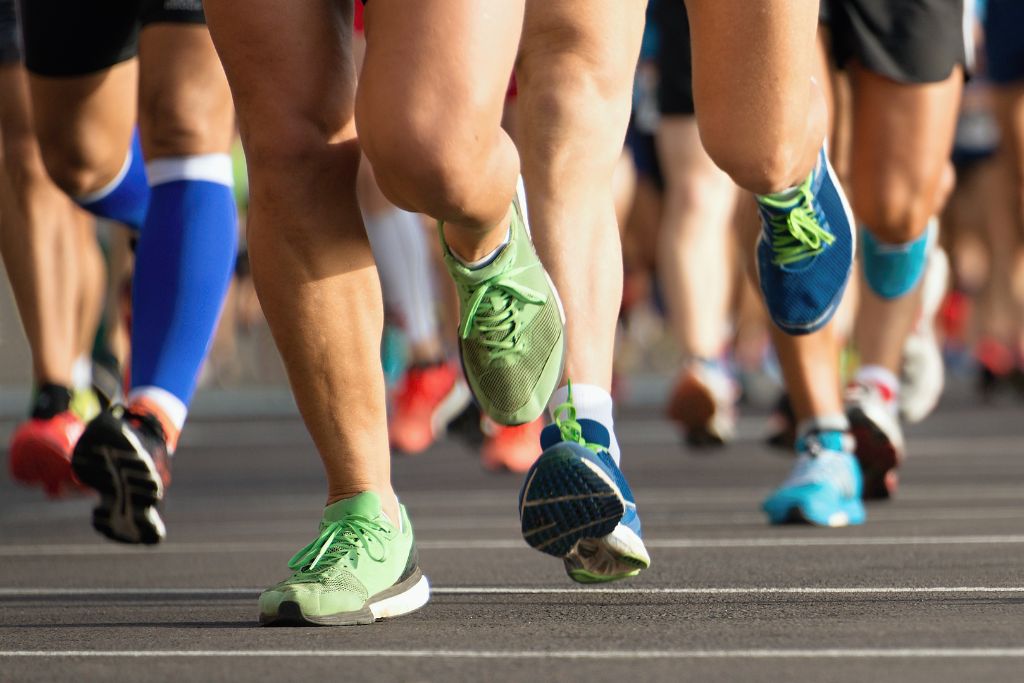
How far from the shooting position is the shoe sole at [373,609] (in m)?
3.18

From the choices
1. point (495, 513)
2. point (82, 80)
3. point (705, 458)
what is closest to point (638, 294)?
point (705, 458)

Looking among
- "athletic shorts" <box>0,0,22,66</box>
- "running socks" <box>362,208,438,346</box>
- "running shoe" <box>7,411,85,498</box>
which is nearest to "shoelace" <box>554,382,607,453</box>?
"running shoe" <box>7,411,85,498</box>

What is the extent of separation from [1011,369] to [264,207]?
970 centimetres

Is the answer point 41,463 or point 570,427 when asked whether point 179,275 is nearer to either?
point 41,463

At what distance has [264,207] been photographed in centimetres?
332

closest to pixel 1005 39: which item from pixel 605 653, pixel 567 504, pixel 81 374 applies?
pixel 81 374

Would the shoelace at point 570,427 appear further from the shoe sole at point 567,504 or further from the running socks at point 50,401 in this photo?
the running socks at point 50,401

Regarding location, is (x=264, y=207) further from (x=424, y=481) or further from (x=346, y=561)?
(x=424, y=481)

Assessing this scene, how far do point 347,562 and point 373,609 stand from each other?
0.09 m

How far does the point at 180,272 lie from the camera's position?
444 cm

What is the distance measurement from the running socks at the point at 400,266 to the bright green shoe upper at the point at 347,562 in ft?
13.9

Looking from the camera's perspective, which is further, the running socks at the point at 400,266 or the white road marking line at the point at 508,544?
the running socks at the point at 400,266

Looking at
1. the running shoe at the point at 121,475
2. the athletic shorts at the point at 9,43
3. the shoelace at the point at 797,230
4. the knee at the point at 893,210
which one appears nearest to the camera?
the running shoe at the point at 121,475

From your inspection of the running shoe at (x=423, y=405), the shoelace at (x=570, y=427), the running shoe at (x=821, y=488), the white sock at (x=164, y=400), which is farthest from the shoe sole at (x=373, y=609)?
the running shoe at (x=423, y=405)
